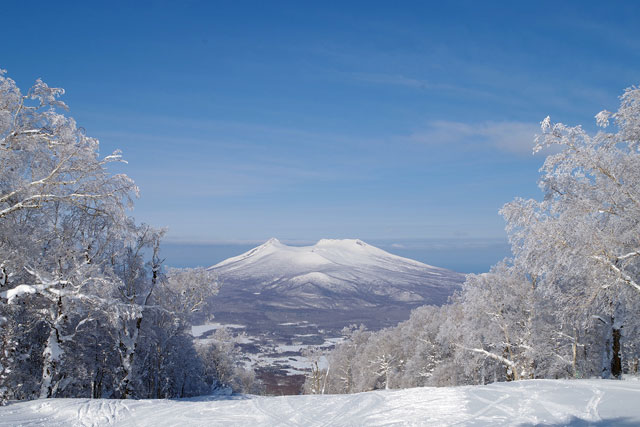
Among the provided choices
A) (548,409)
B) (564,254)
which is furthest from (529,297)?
(548,409)

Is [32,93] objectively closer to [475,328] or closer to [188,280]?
[188,280]

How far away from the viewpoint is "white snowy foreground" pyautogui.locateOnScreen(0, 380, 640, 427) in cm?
792

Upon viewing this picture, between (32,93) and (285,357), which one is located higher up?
(32,93)

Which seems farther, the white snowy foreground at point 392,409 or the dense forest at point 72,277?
the dense forest at point 72,277

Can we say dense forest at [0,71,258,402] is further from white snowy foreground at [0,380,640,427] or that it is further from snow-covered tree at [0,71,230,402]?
white snowy foreground at [0,380,640,427]

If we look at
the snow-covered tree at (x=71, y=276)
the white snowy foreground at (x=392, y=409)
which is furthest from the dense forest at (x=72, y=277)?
the white snowy foreground at (x=392, y=409)

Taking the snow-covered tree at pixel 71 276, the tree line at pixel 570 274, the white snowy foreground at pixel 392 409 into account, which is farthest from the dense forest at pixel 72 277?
the tree line at pixel 570 274

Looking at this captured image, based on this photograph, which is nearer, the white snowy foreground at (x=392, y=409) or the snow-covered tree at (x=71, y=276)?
the white snowy foreground at (x=392, y=409)

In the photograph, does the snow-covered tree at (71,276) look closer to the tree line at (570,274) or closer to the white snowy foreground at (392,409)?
the white snowy foreground at (392,409)

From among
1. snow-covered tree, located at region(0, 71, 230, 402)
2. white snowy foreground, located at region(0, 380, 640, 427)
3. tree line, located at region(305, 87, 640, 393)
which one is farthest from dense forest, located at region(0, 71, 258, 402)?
tree line, located at region(305, 87, 640, 393)

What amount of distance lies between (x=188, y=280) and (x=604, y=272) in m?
21.2

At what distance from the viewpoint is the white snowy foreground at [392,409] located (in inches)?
312

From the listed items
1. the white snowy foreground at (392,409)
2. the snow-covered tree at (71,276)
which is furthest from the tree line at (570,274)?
the snow-covered tree at (71,276)

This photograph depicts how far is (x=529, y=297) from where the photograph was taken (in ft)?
71.3
